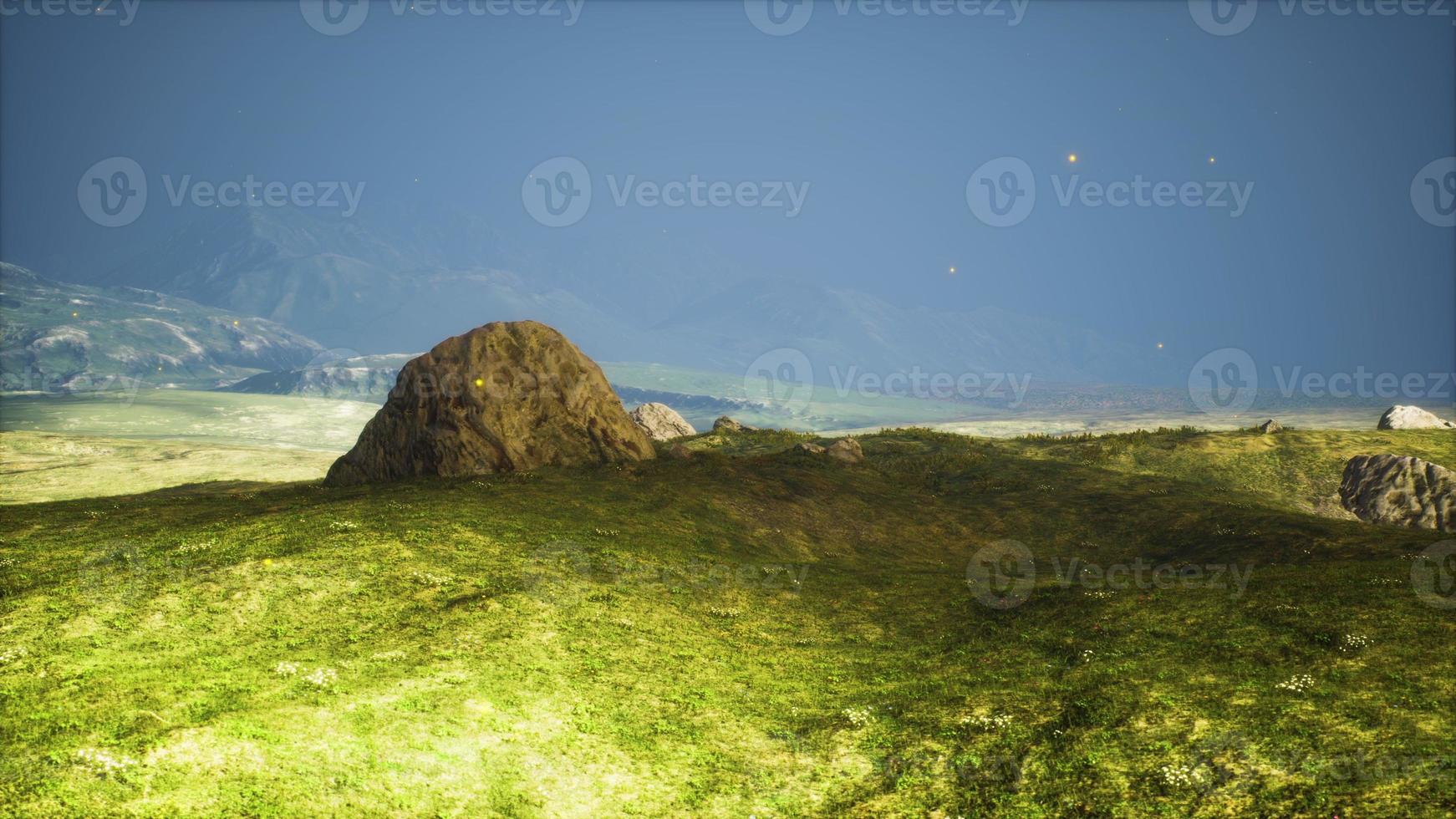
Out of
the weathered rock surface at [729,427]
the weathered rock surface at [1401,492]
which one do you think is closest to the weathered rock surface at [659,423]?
the weathered rock surface at [729,427]

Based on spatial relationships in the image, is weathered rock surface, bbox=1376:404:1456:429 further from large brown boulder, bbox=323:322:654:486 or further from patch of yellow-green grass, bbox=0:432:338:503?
patch of yellow-green grass, bbox=0:432:338:503

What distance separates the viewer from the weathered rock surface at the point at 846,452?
2264 inches

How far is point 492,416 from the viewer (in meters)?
44.2

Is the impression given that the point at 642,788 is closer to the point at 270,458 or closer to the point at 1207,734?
the point at 1207,734

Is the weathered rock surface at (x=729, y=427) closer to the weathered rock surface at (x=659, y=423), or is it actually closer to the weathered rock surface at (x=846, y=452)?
the weathered rock surface at (x=659, y=423)

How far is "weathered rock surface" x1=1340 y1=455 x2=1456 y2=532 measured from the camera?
144 feet

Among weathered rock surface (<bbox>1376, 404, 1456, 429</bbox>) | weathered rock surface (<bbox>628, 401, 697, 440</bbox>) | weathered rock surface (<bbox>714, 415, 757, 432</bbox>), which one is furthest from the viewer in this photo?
weathered rock surface (<bbox>628, 401, 697, 440</bbox>)

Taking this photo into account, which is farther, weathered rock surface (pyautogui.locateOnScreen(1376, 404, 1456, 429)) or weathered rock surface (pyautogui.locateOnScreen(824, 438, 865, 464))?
weathered rock surface (pyautogui.locateOnScreen(1376, 404, 1456, 429))

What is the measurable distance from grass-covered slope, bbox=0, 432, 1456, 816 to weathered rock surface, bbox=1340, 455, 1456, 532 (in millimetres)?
12931

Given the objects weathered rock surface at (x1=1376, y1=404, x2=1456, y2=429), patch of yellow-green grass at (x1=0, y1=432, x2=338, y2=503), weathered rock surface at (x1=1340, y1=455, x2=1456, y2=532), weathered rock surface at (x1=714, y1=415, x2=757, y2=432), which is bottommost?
patch of yellow-green grass at (x1=0, y1=432, x2=338, y2=503)

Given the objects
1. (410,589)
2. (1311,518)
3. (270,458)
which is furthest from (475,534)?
(270,458)

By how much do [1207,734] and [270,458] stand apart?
173m

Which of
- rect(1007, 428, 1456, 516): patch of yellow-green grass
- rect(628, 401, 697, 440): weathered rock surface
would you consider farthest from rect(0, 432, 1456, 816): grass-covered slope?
rect(628, 401, 697, 440): weathered rock surface

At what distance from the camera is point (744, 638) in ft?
82.3
